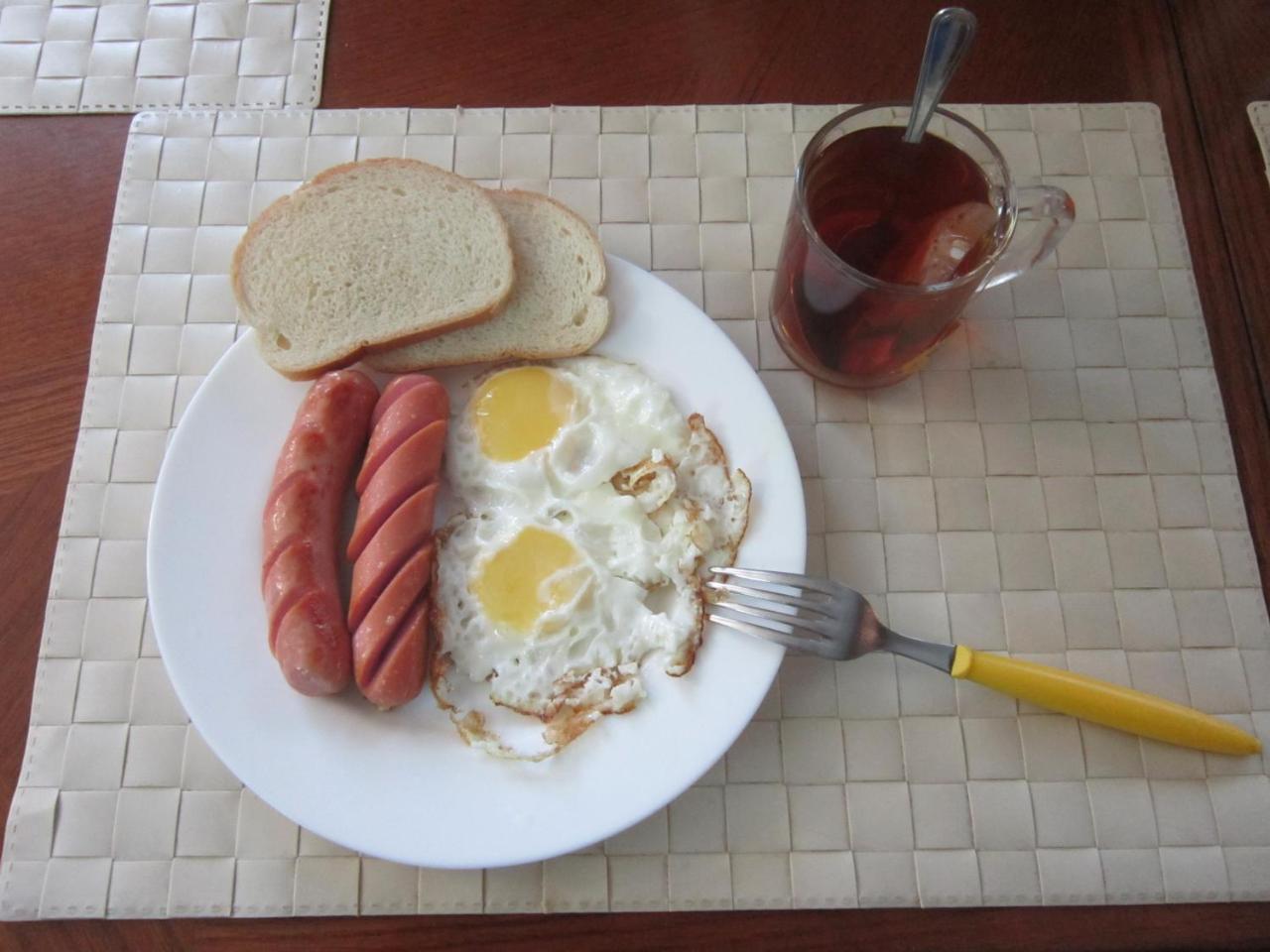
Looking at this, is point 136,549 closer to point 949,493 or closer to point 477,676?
point 477,676

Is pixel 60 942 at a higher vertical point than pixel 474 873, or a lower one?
lower

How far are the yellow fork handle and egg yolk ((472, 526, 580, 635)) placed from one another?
648 mm

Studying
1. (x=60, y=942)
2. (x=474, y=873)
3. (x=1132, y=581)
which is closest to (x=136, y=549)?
(x=60, y=942)

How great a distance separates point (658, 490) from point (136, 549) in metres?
0.95

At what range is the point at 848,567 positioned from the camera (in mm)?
1566

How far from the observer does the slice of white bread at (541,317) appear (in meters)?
1.56

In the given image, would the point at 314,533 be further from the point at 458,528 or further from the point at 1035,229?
the point at 1035,229

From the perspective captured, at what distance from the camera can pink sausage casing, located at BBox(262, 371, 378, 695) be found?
1316 millimetres

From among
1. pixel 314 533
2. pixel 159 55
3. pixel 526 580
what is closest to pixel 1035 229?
pixel 526 580

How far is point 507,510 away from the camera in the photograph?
147cm

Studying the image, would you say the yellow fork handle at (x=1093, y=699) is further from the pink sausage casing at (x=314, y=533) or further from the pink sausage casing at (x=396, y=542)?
the pink sausage casing at (x=314, y=533)

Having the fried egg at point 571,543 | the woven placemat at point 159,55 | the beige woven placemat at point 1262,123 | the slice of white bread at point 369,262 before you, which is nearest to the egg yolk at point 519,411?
the fried egg at point 571,543

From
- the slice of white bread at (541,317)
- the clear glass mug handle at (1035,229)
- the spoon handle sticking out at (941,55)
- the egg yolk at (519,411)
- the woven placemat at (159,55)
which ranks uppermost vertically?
the spoon handle sticking out at (941,55)

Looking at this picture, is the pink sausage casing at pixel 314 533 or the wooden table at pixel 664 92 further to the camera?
the wooden table at pixel 664 92
